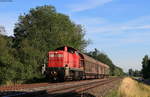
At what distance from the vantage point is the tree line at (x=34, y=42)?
108 feet

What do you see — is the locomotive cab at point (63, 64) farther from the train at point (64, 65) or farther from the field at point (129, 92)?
the field at point (129, 92)

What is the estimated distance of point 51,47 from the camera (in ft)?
187

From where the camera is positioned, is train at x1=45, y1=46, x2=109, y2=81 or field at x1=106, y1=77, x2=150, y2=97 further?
train at x1=45, y1=46, x2=109, y2=81

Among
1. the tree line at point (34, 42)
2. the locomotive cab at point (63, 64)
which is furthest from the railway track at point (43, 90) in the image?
the tree line at point (34, 42)

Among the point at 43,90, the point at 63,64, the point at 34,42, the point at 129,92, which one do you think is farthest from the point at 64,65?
the point at 34,42

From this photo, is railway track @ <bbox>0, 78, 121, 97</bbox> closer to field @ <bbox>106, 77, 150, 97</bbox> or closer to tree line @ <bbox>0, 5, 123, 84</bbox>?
field @ <bbox>106, 77, 150, 97</bbox>

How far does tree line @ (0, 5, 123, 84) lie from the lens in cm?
3284

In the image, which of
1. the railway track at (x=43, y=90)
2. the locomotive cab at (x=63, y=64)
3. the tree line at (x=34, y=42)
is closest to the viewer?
the railway track at (x=43, y=90)

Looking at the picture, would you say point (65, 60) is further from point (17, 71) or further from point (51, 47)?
point (51, 47)

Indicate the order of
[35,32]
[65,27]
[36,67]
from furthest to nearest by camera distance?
[65,27] < [35,32] < [36,67]

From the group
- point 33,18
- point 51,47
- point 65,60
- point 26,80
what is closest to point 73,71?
point 65,60

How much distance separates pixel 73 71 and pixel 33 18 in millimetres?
39493

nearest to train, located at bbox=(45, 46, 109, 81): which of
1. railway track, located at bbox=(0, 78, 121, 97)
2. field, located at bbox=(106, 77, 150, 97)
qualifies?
field, located at bbox=(106, 77, 150, 97)

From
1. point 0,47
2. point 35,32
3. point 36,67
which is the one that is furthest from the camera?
point 35,32
